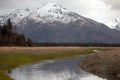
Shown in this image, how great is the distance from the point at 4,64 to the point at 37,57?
3382 cm

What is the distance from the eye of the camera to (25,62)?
323 ft

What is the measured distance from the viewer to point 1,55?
316ft

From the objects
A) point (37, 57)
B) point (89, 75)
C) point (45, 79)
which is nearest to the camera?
point (45, 79)

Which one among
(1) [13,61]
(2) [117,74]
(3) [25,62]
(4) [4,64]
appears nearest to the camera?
(2) [117,74]

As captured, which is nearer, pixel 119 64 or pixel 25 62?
pixel 119 64

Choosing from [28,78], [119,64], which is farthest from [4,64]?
[119,64]

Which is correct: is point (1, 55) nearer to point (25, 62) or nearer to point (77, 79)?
point (25, 62)

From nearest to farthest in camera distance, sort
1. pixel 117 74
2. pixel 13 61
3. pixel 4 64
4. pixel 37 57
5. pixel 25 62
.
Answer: pixel 117 74, pixel 4 64, pixel 13 61, pixel 25 62, pixel 37 57

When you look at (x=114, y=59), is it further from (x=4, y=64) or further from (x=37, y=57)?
(x=37, y=57)

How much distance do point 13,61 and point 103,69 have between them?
3584 cm

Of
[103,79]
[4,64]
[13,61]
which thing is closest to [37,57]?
[13,61]

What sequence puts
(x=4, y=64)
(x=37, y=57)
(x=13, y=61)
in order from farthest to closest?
(x=37, y=57) < (x=13, y=61) < (x=4, y=64)

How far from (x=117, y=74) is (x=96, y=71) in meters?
12.2

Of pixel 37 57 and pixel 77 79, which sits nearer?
pixel 77 79
